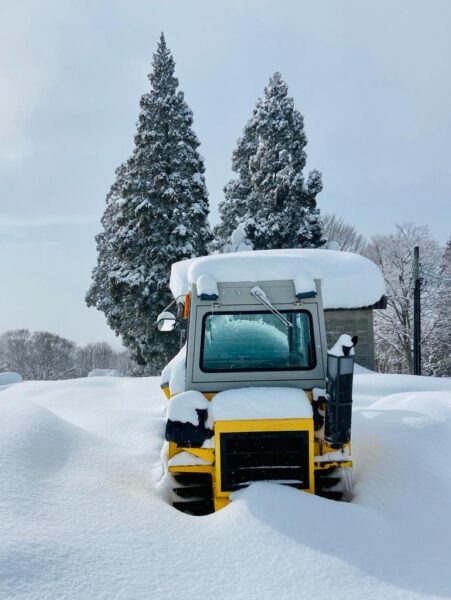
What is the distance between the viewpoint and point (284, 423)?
403cm

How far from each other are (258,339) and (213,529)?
1753 mm

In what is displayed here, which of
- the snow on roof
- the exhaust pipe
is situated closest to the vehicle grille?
the snow on roof

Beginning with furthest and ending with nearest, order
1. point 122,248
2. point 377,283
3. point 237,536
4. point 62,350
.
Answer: point 62,350, point 122,248, point 377,283, point 237,536

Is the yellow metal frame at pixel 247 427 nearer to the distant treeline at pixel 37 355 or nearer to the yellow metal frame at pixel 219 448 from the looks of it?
the yellow metal frame at pixel 219 448

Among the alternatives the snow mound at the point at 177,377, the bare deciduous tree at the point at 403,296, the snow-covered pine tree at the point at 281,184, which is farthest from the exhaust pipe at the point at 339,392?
the bare deciduous tree at the point at 403,296

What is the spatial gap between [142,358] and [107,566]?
1781cm

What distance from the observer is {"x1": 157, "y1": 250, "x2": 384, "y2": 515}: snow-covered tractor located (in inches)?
159

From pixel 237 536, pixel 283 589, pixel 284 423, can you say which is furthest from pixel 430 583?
pixel 284 423

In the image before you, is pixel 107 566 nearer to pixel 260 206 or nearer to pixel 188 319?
pixel 188 319

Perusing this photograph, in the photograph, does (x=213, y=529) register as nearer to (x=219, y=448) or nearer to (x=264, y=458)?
(x=219, y=448)

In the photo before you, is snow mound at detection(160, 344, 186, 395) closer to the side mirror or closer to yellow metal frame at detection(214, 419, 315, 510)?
the side mirror

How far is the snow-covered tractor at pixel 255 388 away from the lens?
4035mm

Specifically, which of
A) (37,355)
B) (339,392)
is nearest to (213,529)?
(339,392)

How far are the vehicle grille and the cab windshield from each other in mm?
750
